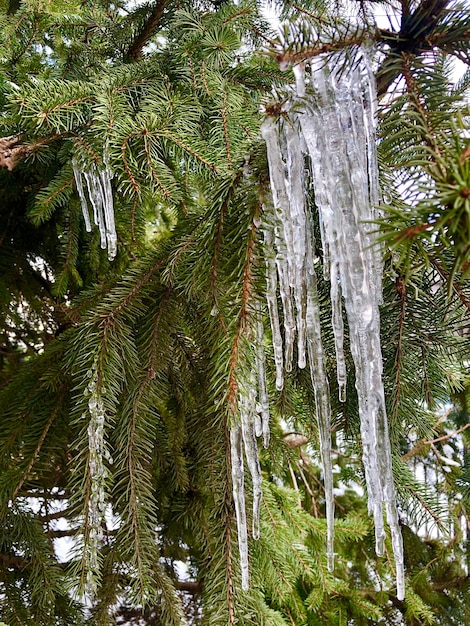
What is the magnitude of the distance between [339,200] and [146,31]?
1001 mm

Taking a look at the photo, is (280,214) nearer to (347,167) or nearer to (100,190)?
(347,167)

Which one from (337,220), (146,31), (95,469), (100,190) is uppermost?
(146,31)

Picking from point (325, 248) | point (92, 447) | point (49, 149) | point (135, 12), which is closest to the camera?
point (325, 248)

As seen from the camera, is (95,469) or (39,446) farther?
(39,446)

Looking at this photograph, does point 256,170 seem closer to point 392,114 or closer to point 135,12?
point 392,114

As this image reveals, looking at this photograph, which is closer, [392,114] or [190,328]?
[392,114]

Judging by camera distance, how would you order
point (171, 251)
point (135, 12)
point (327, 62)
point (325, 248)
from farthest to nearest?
point (135, 12) → point (171, 251) → point (325, 248) → point (327, 62)

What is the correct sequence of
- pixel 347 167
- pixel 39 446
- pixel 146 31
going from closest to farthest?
pixel 347 167, pixel 39 446, pixel 146 31

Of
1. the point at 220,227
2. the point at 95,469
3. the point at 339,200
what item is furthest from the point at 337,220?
the point at 95,469

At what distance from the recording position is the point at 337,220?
578 mm

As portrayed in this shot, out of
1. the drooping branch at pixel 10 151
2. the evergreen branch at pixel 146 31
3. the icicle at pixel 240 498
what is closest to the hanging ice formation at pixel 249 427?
the icicle at pixel 240 498

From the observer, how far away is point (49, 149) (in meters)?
1.19

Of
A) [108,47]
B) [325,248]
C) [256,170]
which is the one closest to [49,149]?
[108,47]

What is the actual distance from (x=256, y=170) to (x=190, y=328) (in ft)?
1.60
